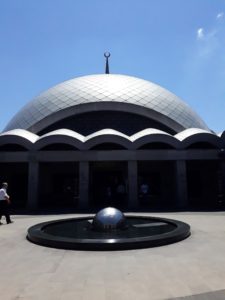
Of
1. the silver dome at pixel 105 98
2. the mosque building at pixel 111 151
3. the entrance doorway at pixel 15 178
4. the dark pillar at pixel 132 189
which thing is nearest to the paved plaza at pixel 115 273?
the dark pillar at pixel 132 189

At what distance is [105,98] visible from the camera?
2695 cm

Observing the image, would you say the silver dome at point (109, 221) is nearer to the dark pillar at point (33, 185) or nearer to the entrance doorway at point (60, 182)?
the dark pillar at point (33, 185)

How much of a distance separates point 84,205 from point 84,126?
8984mm

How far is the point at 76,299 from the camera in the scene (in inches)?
181

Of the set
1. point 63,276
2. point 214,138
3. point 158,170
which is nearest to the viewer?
point 63,276

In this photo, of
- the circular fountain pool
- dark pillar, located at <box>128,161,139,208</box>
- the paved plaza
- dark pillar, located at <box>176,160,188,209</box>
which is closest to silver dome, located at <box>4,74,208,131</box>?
dark pillar, located at <box>176,160,188,209</box>

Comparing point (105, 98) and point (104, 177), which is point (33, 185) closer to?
point (104, 177)

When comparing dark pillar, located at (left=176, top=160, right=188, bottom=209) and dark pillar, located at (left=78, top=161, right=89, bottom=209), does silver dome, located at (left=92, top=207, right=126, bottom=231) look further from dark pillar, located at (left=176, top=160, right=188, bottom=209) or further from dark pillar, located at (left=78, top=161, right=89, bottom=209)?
dark pillar, located at (left=176, top=160, right=188, bottom=209)

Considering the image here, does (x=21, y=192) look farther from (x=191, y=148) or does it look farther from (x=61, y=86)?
(x=191, y=148)

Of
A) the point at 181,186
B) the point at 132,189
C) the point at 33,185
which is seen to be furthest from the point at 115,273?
the point at 33,185

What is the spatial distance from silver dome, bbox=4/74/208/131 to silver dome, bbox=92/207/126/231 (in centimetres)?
1741

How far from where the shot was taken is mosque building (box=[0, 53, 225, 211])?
19.5 m

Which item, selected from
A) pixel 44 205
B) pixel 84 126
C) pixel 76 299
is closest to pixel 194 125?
pixel 84 126

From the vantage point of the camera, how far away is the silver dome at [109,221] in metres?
9.72
